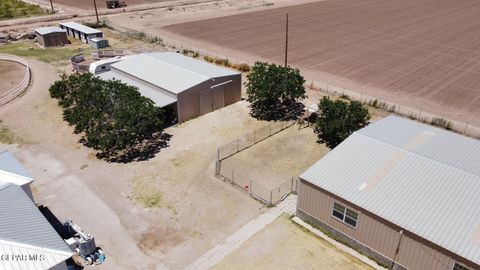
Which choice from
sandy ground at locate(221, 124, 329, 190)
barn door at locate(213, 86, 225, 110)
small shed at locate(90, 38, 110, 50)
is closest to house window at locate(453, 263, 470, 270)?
sandy ground at locate(221, 124, 329, 190)

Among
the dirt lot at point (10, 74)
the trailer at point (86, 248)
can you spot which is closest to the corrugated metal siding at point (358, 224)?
the trailer at point (86, 248)

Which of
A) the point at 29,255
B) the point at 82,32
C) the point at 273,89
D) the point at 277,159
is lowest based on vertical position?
the point at 277,159

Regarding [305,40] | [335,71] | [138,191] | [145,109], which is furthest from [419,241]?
[305,40]

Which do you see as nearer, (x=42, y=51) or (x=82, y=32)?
(x=42, y=51)

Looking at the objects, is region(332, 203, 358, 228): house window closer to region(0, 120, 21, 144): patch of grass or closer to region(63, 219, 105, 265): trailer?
region(63, 219, 105, 265): trailer

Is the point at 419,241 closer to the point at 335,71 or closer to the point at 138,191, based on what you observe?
the point at 138,191

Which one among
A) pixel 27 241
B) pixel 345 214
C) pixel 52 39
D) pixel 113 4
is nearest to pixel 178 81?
pixel 345 214

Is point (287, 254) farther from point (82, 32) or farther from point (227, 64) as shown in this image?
point (82, 32)
